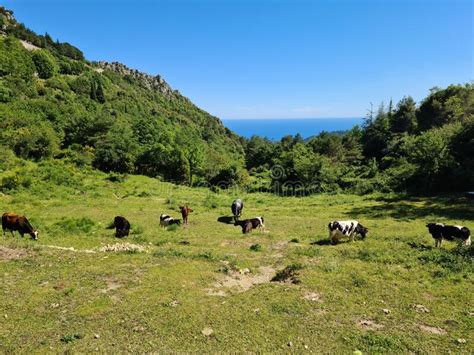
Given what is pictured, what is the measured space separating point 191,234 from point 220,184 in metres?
39.1

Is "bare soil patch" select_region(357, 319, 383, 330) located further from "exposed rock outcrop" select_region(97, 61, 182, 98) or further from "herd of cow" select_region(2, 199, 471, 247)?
"exposed rock outcrop" select_region(97, 61, 182, 98)

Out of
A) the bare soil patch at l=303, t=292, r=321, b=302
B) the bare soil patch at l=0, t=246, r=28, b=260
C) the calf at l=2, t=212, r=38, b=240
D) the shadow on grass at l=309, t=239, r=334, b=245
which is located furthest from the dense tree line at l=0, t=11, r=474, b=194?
the bare soil patch at l=303, t=292, r=321, b=302

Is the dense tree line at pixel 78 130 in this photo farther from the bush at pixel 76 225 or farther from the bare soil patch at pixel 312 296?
the bare soil patch at pixel 312 296

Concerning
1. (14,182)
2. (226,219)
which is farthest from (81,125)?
(226,219)

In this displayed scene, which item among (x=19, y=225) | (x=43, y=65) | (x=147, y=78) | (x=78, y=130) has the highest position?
(x=147, y=78)

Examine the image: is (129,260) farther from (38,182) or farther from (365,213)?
(38,182)

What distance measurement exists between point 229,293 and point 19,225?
12.5 metres

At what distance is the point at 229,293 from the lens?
399 inches

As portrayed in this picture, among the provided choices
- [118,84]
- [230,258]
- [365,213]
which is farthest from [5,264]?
[118,84]

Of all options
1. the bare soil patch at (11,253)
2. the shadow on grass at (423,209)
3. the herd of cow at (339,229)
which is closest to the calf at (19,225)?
the herd of cow at (339,229)

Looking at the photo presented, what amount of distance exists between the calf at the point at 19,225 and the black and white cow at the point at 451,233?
1969cm

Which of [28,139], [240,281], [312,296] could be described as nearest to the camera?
[312,296]

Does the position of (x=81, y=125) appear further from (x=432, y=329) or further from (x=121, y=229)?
(x=432, y=329)

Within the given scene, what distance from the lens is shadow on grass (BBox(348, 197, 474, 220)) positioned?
2324cm
